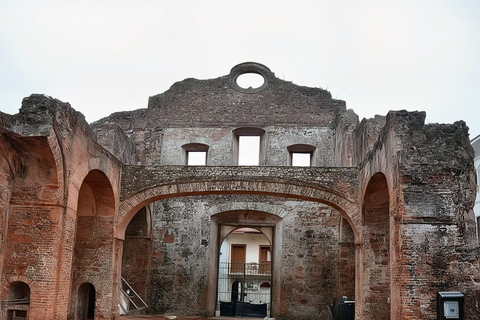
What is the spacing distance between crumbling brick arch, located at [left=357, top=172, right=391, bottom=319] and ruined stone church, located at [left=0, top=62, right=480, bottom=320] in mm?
32

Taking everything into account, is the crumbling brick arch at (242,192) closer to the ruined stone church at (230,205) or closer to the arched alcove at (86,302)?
the ruined stone church at (230,205)

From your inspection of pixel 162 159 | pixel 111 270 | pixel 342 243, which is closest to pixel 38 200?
pixel 111 270

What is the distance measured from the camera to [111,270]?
43.0ft

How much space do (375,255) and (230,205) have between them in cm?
608

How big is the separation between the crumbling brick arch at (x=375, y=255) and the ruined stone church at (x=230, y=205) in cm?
3

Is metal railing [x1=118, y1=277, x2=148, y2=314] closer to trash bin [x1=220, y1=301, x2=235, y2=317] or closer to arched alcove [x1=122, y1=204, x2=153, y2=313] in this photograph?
arched alcove [x1=122, y1=204, x2=153, y2=313]

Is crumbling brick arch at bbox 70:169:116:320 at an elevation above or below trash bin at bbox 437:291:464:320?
above

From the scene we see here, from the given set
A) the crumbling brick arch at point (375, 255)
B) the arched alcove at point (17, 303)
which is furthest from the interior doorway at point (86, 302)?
the crumbling brick arch at point (375, 255)

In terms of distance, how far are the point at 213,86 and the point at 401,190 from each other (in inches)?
418

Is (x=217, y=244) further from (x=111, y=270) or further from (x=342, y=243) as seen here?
(x=111, y=270)

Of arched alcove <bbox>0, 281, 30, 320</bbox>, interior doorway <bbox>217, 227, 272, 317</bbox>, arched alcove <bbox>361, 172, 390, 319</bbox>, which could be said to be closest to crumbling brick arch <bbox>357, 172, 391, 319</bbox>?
arched alcove <bbox>361, 172, 390, 319</bbox>

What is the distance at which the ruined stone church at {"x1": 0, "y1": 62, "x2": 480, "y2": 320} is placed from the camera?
9797mm

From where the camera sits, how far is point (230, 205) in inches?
698

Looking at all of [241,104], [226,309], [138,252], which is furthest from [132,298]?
[241,104]
